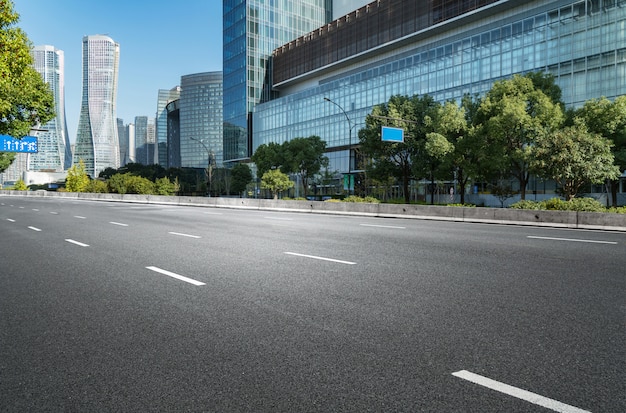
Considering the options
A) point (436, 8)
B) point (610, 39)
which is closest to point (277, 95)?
point (436, 8)

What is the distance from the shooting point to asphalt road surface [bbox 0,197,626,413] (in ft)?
10.5

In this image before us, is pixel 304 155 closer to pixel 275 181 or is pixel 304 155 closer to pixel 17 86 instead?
pixel 275 181

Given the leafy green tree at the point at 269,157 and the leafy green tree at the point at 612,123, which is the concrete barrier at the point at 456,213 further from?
the leafy green tree at the point at 269,157

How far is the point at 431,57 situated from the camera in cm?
6931

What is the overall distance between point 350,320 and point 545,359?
6.17 feet

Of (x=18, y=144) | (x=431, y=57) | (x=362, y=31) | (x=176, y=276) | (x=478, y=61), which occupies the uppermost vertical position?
(x=362, y=31)

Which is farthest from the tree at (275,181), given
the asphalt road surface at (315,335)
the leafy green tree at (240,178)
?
the asphalt road surface at (315,335)

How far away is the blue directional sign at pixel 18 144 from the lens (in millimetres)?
32344

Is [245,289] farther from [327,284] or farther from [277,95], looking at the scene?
[277,95]

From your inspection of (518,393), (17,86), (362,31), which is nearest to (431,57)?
(362,31)

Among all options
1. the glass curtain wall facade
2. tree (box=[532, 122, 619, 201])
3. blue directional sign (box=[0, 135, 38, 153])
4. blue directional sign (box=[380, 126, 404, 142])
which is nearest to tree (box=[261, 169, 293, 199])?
blue directional sign (box=[380, 126, 404, 142])

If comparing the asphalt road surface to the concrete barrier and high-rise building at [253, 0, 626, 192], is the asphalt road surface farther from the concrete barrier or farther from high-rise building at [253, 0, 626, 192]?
high-rise building at [253, 0, 626, 192]

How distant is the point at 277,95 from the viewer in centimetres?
11269

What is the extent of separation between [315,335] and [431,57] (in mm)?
70786
